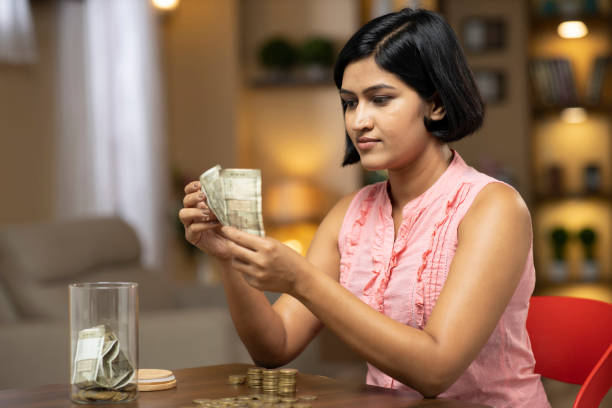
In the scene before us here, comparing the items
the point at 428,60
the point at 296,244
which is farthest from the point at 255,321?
the point at 296,244

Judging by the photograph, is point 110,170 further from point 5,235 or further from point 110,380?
point 110,380

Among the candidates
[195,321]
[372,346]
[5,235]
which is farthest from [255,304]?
[5,235]

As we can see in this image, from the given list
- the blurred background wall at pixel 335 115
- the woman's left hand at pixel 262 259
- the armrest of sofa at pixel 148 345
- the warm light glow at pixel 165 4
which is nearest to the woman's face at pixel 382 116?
the woman's left hand at pixel 262 259

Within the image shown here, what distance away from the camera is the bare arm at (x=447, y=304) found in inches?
47.0

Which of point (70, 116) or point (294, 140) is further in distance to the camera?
point (294, 140)

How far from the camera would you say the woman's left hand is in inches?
42.9

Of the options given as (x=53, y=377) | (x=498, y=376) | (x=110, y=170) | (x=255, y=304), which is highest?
(x=110, y=170)

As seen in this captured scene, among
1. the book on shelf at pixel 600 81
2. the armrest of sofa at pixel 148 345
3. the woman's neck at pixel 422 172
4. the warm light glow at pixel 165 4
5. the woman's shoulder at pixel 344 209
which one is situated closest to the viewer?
the woman's neck at pixel 422 172

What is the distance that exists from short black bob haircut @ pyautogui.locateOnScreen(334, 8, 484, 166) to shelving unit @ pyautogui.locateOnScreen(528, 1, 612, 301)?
4430mm

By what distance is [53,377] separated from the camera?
285 centimetres

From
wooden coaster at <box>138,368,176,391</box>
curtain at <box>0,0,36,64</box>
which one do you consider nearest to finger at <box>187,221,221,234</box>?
wooden coaster at <box>138,368,176,391</box>

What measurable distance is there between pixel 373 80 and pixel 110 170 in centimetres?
385

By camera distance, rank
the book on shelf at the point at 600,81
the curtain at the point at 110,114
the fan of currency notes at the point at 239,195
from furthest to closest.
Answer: the book on shelf at the point at 600,81, the curtain at the point at 110,114, the fan of currency notes at the point at 239,195

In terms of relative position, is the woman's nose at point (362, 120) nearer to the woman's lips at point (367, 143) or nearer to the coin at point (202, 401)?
the woman's lips at point (367, 143)
